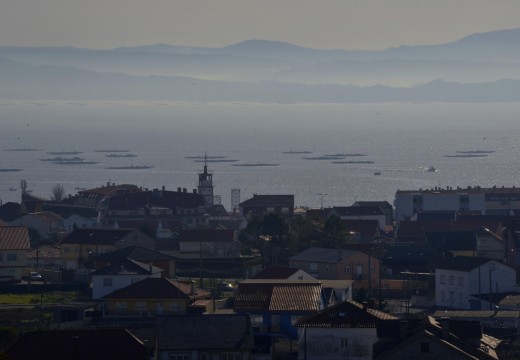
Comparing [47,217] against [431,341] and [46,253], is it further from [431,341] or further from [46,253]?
[431,341]

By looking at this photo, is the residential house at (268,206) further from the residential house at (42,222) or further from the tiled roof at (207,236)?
the tiled roof at (207,236)

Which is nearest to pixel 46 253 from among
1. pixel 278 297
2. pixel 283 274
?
pixel 283 274

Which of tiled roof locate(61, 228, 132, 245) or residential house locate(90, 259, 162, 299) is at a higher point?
tiled roof locate(61, 228, 132, 245)

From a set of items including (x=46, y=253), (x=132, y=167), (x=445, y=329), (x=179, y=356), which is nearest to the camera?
(x=445, y=329)

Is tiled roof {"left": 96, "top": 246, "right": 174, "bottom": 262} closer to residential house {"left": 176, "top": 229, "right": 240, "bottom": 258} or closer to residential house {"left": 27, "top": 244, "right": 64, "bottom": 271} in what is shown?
residential house {"left": 27, "top": 244, "right": 64, "bottom": 271}

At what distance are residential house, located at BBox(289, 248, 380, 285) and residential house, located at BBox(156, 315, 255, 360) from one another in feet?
48.6

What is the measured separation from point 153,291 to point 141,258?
7.55 m

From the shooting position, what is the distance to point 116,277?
32.8 m

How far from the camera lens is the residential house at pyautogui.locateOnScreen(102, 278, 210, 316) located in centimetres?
2988

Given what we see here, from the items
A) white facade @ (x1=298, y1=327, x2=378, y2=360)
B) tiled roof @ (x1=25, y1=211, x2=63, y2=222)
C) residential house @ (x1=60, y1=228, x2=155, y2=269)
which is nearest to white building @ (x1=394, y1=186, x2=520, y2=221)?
tiled roof @ (x1=25, y1=211, x2=63, y2=222)

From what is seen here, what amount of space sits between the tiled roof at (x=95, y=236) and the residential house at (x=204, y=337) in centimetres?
2081

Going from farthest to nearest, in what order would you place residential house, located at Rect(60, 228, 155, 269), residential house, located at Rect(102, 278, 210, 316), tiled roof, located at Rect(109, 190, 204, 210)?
tiled roof, located at Rect(109, 190, 204, 210)
residential house, located at Rect(60, 228, 155, 269)
residential house, located at Rect(102, 278, 210, 316)

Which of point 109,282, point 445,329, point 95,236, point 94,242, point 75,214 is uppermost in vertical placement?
point 75,214

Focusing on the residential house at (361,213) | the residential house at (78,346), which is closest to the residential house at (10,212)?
the residential house at (361,213)
